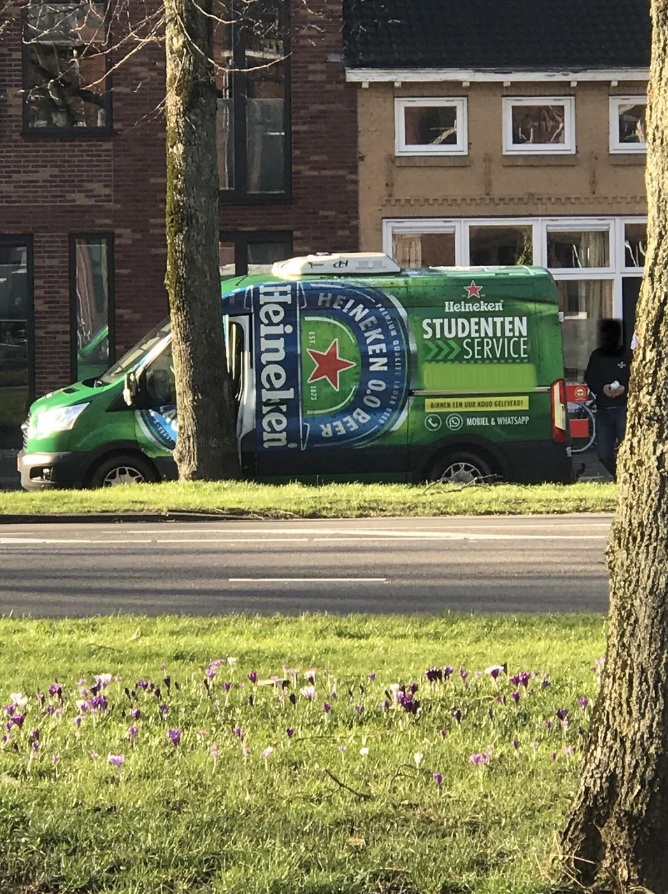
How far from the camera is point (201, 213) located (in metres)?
17.8

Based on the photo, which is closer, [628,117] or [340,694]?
[340,694]

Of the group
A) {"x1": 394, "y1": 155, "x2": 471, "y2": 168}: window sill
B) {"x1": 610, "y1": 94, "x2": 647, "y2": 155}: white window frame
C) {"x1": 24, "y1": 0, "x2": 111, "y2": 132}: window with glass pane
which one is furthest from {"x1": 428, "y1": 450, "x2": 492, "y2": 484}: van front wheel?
{"x1": 24, "y1": 0, "x2": 111, "y2": 132}: window with glass pane

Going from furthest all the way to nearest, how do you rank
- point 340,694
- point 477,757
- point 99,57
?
point 99,57 → point 340,694 → point 477,757

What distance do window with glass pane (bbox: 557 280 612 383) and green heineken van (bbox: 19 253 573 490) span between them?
8111 millimetres

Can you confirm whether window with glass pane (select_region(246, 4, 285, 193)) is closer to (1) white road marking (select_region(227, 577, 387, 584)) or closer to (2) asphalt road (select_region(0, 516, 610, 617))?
(2) asphalt road (select_region(0, 516, 610, 617))

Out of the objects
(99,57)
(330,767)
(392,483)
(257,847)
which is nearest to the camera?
(257,847)

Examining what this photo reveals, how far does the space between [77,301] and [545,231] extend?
7.69 meters

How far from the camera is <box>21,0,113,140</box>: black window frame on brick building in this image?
24.7 m

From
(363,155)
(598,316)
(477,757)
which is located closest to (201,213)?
(363,155)

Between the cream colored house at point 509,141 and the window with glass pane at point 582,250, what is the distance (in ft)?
0.08

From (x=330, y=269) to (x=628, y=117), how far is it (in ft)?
33.1

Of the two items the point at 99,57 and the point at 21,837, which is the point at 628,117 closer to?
the point at 99,57

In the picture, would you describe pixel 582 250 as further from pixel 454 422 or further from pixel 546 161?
pixel 454 422

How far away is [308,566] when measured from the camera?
11672 mm
